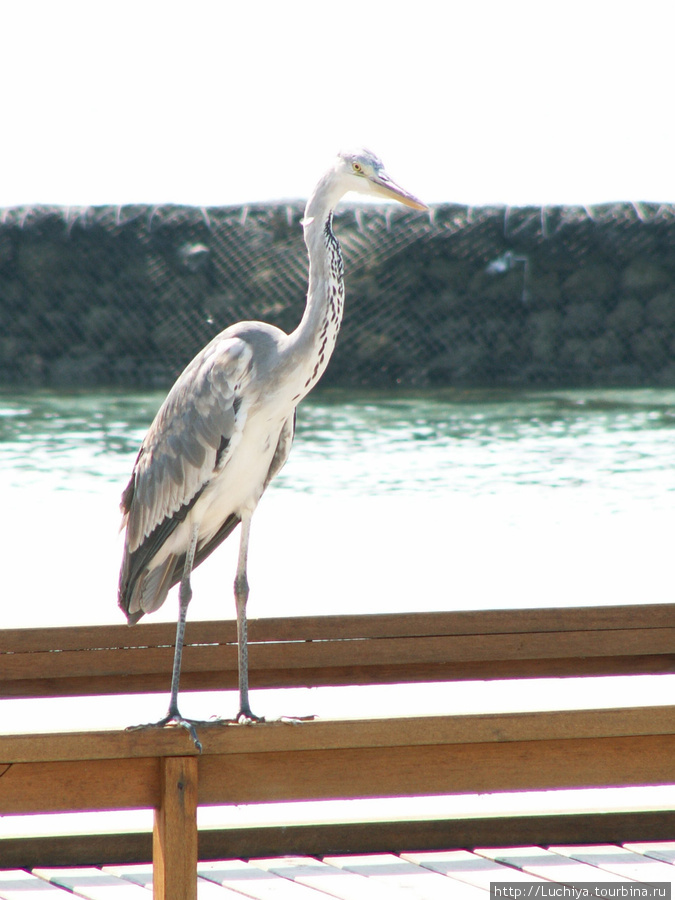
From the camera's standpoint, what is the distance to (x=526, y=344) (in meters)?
12.9

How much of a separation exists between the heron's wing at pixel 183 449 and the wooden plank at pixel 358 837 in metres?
0.52

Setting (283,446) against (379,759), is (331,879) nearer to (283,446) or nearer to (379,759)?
(379,759)

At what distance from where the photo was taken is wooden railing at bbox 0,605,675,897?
164 centimetres

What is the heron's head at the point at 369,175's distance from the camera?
2332 mm

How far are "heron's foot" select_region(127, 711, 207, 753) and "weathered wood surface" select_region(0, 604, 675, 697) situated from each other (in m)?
0.29

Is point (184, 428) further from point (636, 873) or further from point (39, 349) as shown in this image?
point (39, 349)

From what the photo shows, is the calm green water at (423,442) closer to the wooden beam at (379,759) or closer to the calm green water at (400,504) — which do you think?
the calm green water at (400,504)

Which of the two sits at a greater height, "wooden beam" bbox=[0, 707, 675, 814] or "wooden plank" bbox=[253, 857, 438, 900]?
"wooden beam" bbox=[0, 707, 675, 814]

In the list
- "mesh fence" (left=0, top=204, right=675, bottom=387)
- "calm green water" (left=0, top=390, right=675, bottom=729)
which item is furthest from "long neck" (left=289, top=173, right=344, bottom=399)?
"mesh fence" (left=0, top=204, right=675, bottom=387)

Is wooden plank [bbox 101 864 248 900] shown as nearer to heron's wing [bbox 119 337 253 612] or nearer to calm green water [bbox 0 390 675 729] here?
heron's wing [bbox 119 337 253 612]

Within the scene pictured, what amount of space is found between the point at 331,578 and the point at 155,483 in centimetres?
424

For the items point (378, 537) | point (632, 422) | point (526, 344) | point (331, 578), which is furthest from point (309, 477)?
point (526, 344)

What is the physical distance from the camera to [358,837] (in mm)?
2451

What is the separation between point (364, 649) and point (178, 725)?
696 mm
